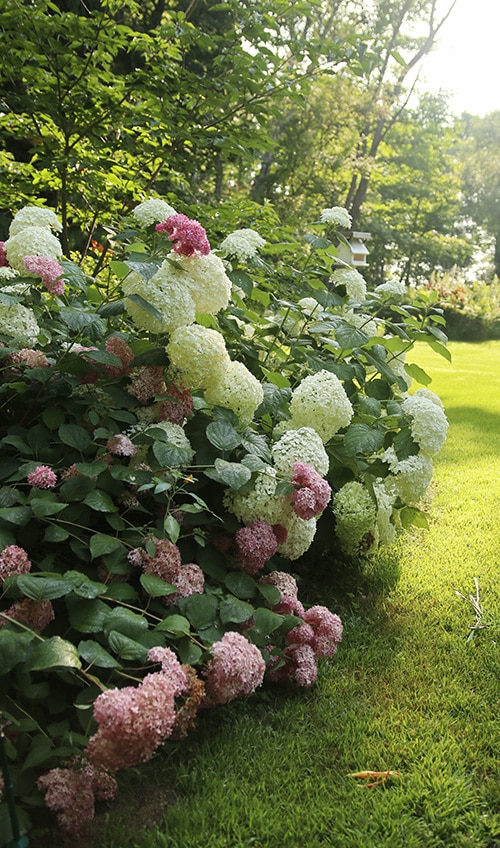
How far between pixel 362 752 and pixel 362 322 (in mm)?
1678

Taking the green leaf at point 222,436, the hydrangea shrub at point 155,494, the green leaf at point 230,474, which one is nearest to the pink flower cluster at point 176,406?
the hydrangea shrub at point 155,494

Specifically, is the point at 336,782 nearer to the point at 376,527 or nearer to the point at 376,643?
the point at 376,643

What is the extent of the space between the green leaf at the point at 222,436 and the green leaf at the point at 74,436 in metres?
0.32

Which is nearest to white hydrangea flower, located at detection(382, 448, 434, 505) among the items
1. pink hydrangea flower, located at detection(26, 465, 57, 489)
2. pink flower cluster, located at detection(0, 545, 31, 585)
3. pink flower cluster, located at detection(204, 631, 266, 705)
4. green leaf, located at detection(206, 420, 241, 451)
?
green leaf, located at detection(206, 420, 241, 451)

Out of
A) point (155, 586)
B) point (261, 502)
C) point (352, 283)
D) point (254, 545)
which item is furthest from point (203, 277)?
point (352, 283)

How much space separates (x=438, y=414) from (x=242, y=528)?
0.76m

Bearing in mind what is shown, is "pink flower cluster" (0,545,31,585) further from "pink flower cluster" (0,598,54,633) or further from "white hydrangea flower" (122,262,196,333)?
"white hydrangea flower" (122,262,196,333)

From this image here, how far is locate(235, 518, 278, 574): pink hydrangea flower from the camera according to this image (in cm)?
168

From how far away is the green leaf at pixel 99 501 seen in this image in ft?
4.83

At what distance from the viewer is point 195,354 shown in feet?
5.57

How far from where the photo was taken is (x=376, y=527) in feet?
7.56

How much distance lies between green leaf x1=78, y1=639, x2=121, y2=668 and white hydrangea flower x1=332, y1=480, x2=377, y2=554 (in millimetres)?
1075

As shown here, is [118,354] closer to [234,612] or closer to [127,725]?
[234,612]

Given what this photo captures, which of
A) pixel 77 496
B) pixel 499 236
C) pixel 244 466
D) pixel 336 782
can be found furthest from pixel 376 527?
pixel 499 236
